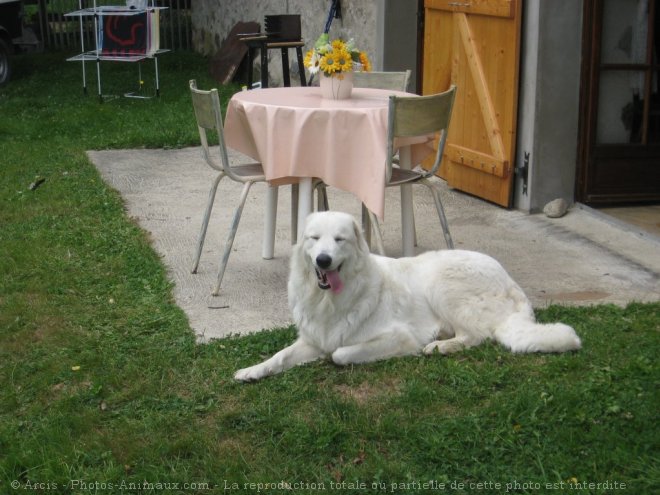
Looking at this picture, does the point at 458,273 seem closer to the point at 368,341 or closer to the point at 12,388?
the point at 368,341

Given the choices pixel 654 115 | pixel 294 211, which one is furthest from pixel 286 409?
pixel 654 115

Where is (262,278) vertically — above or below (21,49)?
below

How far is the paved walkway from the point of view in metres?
5.21

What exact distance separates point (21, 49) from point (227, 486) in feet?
47.6

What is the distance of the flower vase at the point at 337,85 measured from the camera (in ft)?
18.6

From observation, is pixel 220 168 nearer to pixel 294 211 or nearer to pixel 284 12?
pixel 294 211

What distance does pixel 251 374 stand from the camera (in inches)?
163

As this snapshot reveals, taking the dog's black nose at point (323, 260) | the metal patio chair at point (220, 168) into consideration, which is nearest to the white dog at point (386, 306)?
the dog's black nose at point (323, 260)

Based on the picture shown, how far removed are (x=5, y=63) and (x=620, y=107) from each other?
1009cm

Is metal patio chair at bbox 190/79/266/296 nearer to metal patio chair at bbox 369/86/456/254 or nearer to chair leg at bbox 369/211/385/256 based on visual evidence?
chair leg at bbox 369/211/385/256

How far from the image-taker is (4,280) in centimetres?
565

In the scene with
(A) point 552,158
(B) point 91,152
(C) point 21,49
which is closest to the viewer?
(A) point 552,158

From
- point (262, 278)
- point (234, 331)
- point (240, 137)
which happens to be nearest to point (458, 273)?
point (234, 331)

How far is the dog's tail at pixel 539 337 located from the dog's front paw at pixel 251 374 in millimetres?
1113
